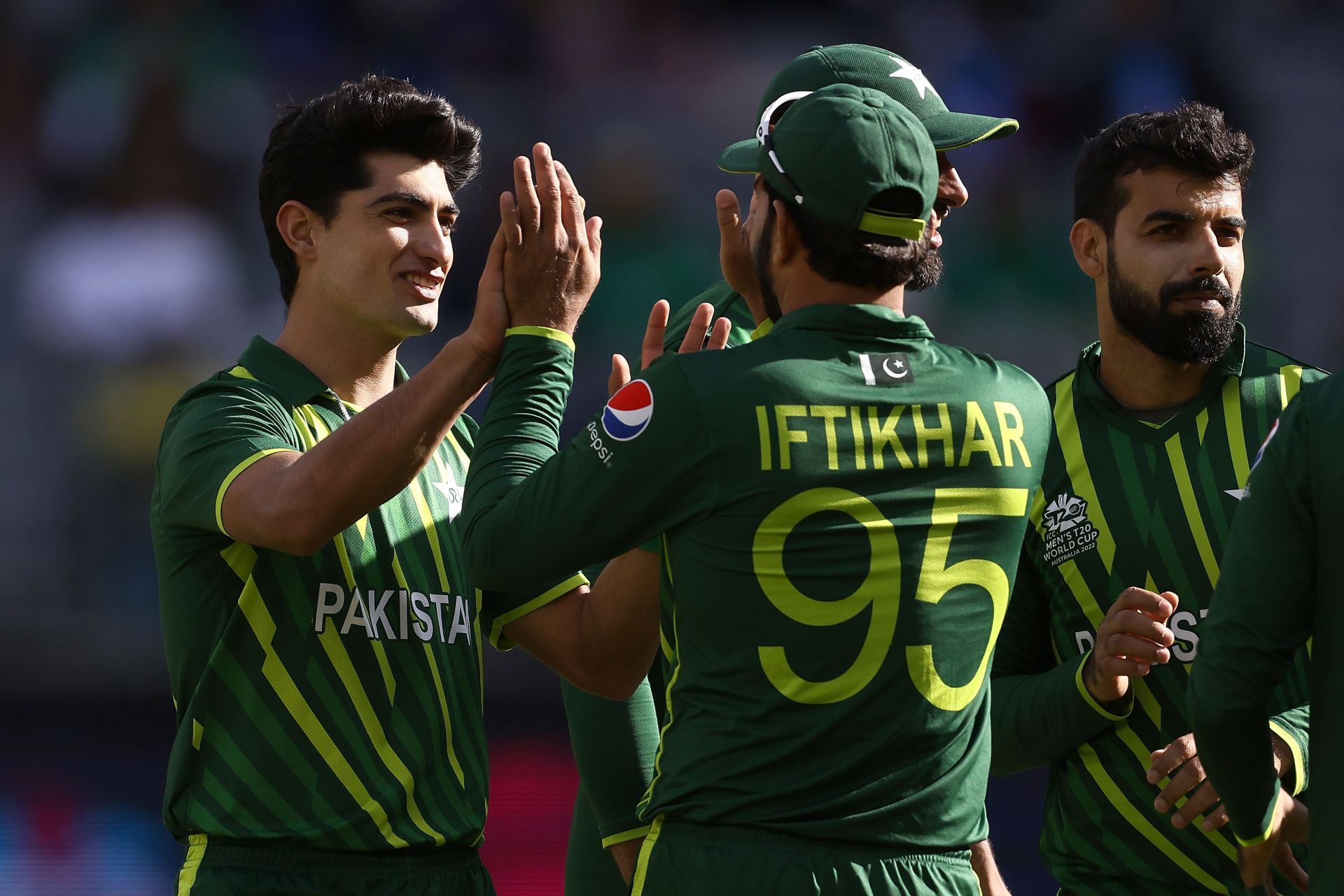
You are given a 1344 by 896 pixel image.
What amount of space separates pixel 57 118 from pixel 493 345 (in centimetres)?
836

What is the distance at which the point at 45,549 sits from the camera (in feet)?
29.2

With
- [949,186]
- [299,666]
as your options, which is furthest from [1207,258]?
[299,666]

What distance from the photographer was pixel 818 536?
8.37ft

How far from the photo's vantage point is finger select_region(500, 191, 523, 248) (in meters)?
2.98

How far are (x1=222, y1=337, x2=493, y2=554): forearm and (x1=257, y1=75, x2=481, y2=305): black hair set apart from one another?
0.79 meters

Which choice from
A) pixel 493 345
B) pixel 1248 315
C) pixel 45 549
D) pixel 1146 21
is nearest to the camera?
pixel 493 345

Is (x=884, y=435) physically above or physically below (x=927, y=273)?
below

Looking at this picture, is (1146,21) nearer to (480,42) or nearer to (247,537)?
(480,42)

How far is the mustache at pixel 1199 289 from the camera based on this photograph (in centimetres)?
371

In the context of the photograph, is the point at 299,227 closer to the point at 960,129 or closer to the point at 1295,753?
the point at 960,129

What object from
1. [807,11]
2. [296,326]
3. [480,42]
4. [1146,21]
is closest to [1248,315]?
[1146,21]

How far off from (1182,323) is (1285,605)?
1.18 metres

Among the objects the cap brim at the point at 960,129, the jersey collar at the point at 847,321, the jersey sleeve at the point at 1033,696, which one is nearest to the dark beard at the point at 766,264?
the jersey collar at the point at 847,321

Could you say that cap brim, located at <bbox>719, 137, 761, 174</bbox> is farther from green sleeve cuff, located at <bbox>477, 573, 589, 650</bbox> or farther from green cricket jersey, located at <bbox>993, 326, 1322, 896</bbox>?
green cricket jersey, located at <bbox>993, 326, 1322, 896</bbox>
